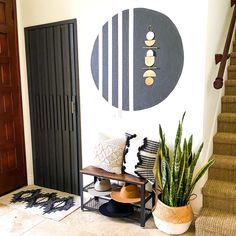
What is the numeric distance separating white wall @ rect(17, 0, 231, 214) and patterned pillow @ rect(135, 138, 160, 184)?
0.71 ft

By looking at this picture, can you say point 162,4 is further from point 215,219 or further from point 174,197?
point 215,219

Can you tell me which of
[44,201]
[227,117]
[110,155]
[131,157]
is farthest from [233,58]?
[44,201]

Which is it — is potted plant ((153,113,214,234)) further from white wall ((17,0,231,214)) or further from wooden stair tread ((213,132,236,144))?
wooden stair tread ((213,132,236,144))

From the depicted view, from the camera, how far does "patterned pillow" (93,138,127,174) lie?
2.56 meters

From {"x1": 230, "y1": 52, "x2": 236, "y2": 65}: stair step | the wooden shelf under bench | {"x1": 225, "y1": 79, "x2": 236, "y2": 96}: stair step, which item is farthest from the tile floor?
{"x1": 230, "y1": 52, "x2": 236, "y2": 65}: stair step

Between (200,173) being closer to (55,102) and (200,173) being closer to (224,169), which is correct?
(224,169)

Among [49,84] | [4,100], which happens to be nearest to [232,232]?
[49,84]

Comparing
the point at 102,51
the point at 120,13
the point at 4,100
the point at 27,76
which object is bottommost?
the point at 4,100

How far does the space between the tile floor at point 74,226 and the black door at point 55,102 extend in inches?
23.0

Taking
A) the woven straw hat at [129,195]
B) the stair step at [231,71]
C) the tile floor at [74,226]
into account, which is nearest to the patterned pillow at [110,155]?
the woven straw hat at [129,195]

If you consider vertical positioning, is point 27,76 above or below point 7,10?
below

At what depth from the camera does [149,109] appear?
2.63 meters

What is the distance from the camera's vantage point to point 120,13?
2635mm

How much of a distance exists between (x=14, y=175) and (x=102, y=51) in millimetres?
1807
